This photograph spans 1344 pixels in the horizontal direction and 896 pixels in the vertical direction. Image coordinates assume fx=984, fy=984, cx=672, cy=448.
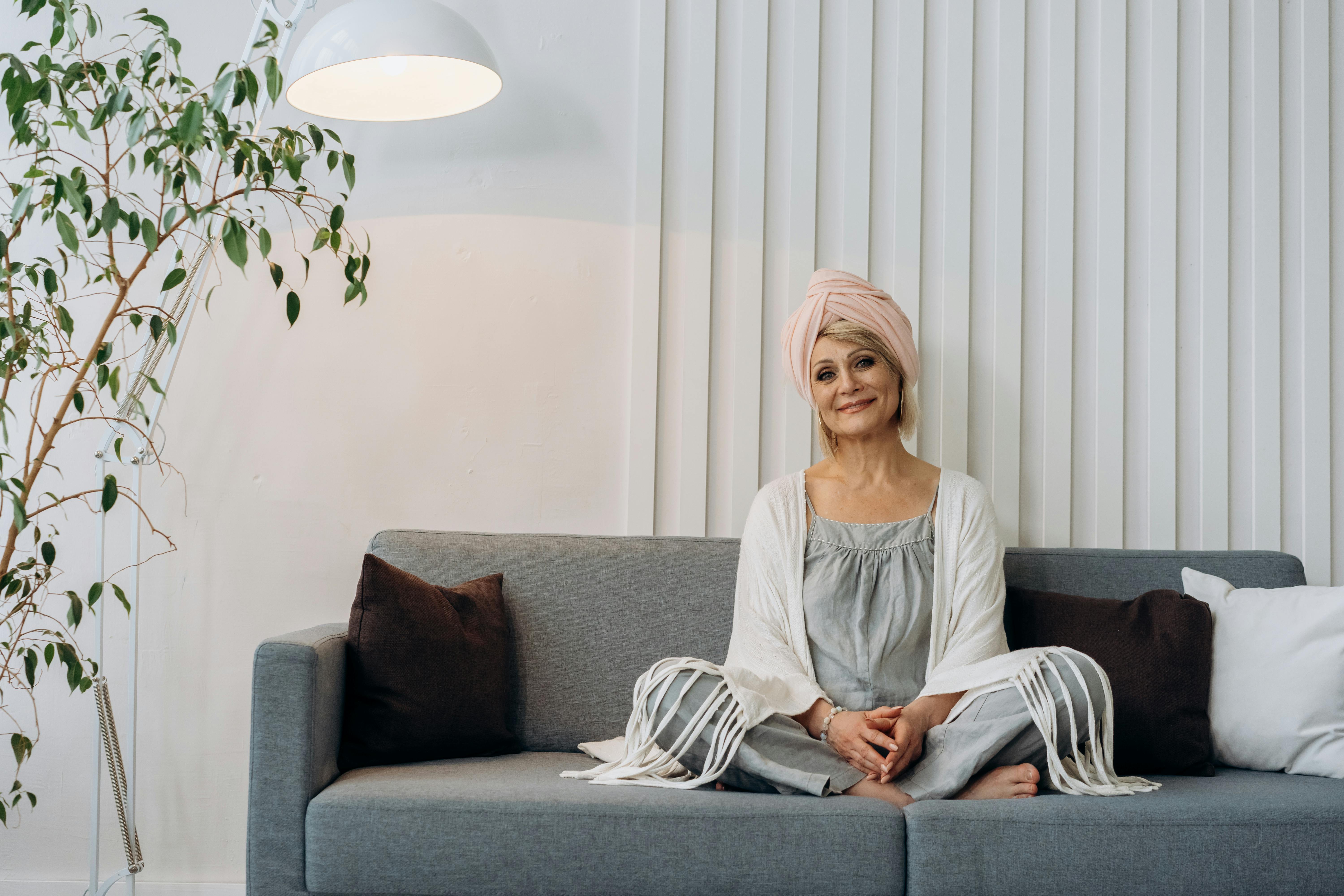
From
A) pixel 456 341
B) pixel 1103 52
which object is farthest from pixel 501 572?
pixel 1103 52

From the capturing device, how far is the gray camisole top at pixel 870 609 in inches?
74.9

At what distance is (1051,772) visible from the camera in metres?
1.59

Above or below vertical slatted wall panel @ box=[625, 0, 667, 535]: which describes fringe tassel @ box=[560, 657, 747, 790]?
below

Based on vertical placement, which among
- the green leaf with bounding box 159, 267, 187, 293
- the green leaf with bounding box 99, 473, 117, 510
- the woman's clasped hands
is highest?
the green leaf with bounding box 159, 267, 187, 293

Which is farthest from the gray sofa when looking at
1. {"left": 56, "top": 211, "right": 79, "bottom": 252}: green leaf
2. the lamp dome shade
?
the lamp dome shade

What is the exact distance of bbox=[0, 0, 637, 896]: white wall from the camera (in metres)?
2.34

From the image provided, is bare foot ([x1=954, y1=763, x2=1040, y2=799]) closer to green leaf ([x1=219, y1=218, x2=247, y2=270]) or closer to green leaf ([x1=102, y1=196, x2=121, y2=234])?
green leaf ([x1=219, y1=218, x2=247, y2=270])

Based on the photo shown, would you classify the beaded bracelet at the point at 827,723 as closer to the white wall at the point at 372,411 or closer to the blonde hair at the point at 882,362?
the blonde hair at the point at 882,362

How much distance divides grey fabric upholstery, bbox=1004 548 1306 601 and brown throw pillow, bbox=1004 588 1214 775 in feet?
0.44

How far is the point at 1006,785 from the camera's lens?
1.59m

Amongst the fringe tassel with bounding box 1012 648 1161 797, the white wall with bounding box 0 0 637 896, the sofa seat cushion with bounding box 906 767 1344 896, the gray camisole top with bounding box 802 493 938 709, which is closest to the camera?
the sofa seat cushion with bounding box 906 767 1344 896

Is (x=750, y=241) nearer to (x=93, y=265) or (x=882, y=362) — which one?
(x=882, y=362)

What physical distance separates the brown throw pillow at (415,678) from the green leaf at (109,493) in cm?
46

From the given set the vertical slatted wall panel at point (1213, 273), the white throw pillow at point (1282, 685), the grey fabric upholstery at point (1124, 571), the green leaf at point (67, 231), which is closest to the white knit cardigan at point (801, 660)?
the grey fabric upholstery at point (1124, 571)
